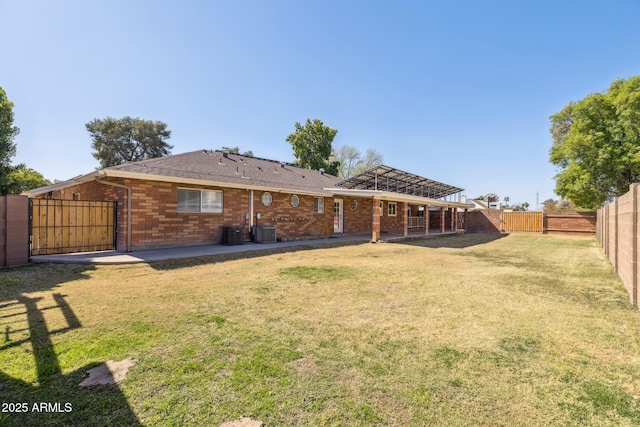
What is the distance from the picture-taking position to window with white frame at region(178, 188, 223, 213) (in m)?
10.1

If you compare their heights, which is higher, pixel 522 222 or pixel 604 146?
pixel 604 146

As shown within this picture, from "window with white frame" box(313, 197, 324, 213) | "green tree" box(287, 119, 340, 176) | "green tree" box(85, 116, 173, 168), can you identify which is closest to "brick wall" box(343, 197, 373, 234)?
"window with white frame" box(313, 197, 324, 213)

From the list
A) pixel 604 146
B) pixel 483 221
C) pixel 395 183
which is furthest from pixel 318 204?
pixel 604 146

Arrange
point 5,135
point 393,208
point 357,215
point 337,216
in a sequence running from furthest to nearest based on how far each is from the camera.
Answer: point 393,208
point 357,215
point 337,216
point 5,135

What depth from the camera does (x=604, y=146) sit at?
55.8 feet

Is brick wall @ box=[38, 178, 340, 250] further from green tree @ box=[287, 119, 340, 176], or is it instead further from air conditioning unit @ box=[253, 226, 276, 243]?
green tree @ box=[287, 119, 340, 176]

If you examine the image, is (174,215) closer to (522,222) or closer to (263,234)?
(263,234)

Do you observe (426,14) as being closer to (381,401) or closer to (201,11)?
(201,11)

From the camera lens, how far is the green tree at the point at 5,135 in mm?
13781

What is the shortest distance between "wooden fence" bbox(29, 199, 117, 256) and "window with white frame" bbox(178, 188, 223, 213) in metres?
2.04

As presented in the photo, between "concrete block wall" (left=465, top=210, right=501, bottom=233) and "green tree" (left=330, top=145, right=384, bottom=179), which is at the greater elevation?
"green tree" (left=330, top=145, right=384, bottom=179)

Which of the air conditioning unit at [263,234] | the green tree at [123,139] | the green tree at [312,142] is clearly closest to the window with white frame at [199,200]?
the air conditioning unit at [263,234]

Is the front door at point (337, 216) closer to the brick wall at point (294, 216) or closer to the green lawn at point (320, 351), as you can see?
the brick wall at point (294, 216)

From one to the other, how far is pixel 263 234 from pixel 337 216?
6092 millimetres
